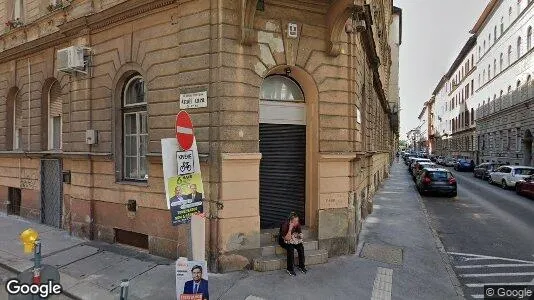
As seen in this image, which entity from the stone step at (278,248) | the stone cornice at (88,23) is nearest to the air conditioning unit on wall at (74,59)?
the stone cornice at (88,23)

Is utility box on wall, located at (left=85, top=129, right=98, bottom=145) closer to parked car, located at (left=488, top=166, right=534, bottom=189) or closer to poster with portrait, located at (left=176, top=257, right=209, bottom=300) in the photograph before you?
poster with portrait, located at (left=176, top=257, right=209, bottom=300)

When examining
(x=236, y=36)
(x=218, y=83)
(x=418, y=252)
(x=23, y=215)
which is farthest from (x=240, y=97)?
(x=23, y=215)

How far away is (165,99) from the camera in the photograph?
8.14 meters

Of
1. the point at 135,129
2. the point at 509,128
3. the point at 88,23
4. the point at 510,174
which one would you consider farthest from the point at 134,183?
the point at 509,128

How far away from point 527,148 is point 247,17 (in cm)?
3518

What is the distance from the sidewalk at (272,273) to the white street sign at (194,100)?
342 centimetres

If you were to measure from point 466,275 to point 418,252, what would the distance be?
149 centimetres

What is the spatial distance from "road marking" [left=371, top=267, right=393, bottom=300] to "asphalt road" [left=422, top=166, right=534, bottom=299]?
1.39 metres

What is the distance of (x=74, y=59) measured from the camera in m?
9.63

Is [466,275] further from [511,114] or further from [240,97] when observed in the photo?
[511,114]

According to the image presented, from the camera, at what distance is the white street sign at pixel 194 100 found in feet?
24.2

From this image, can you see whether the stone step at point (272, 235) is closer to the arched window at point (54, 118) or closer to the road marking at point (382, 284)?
the road marking at point (382, 284)

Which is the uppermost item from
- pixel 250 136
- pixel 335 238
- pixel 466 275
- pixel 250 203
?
pixel 250 136

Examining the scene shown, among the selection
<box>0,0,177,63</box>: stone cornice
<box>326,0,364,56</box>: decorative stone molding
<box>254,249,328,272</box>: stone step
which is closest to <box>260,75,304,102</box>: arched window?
<box>326,0,364,56</box>: decorative stone molding
